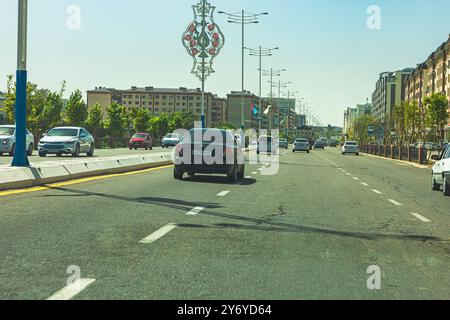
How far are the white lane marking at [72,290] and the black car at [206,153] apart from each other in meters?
13.7

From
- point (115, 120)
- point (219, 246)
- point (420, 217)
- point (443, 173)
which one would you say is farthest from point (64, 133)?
point (115, 120)

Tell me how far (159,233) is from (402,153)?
5260cm

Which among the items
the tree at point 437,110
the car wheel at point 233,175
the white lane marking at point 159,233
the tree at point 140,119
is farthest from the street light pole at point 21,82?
the tree at point 140,119

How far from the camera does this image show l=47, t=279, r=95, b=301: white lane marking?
212 inches

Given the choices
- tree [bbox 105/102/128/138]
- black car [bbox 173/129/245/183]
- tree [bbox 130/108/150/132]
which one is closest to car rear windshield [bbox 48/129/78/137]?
black car [bbox 173/129/245/183]

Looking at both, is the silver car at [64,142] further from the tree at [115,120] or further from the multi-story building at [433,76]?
the multi-story building at [433,76]

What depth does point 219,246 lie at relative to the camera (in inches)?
321

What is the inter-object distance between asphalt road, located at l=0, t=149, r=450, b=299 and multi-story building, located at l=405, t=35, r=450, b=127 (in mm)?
92769

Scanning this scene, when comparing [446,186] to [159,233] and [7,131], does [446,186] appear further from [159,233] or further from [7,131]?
[7,131]

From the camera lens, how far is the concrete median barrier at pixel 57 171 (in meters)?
15.6

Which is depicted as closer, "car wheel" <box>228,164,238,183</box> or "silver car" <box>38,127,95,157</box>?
"car wheel" <box>228,164,238,183</box>

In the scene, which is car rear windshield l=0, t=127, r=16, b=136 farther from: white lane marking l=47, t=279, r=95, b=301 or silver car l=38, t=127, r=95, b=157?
white lane marking l=47, t=279, r=95, b=301
